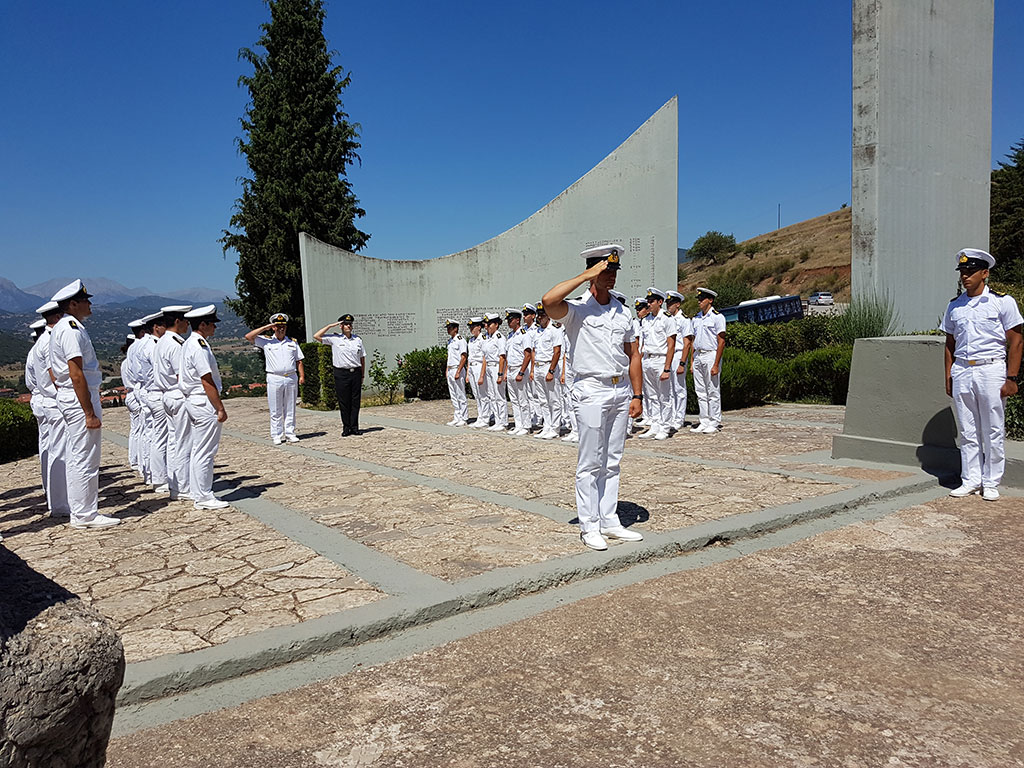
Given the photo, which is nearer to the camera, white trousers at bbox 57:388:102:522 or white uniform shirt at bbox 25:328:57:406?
white trousers at bbox 57:388:102:522

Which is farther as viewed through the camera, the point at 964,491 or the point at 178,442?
the point at 178,442

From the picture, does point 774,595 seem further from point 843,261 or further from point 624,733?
point 843,261

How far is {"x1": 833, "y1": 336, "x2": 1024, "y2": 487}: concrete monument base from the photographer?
7355mm

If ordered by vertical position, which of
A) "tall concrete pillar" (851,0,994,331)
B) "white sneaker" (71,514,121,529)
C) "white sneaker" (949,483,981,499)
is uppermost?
"tall concrete pillar" (851,0,994,331)

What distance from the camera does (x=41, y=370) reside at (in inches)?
264

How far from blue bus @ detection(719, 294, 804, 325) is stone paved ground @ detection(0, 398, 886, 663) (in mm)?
18849

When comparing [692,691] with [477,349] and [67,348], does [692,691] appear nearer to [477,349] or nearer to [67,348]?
[67,348]

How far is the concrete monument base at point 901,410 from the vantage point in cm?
736

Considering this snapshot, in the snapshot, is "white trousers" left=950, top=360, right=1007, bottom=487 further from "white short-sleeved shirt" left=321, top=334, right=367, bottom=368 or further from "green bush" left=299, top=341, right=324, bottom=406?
"green bush" left=299, top=341, right=324, bottom=406

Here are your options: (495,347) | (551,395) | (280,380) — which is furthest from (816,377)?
(280,380)

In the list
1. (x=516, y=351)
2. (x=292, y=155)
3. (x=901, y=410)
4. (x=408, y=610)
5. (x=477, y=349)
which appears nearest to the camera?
(x=408, y=610)

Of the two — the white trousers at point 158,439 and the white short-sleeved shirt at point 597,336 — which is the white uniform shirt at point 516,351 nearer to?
the white trousers at point 158,439

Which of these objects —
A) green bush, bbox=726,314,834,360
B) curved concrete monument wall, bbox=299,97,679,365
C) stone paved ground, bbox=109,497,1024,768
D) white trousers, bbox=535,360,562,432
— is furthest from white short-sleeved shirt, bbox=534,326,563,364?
stone paved ground, bbox=109,497,1024,768

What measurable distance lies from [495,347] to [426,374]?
17.7ft
